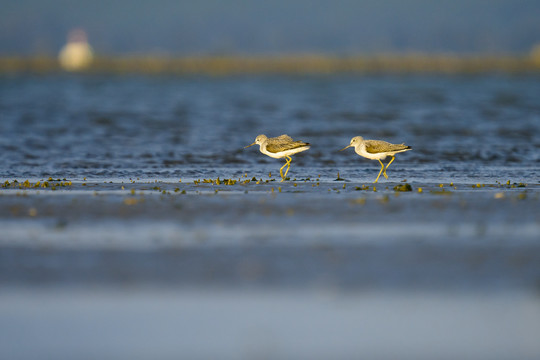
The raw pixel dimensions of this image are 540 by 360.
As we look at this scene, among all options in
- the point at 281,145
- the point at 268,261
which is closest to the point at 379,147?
the point at 281,145

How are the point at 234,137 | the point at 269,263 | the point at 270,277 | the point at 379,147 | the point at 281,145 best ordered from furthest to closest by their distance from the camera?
1. the point at 234,137
2. the point at 281,145
3. the point at 379,147
4. the point at 269,263
5. the point at 270,277

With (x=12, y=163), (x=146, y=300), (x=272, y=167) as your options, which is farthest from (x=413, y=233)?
(x=12, y=163)

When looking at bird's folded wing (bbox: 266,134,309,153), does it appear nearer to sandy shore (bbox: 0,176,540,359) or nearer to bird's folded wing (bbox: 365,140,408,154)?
bird's folded wing (bbox: 365,140,408,154)

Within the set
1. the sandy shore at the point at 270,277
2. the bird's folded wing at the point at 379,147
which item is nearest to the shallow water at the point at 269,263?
the sandy shore at the point at 270,277

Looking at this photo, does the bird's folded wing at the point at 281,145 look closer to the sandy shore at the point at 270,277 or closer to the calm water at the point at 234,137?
the calm water at the point at 234,137

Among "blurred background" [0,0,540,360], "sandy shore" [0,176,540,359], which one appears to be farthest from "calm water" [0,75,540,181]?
"sandy shore" [0,176,540,359]

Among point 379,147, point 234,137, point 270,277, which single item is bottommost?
point 270,277

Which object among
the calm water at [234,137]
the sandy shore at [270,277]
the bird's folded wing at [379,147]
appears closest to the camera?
the sandy shore at [270,277]

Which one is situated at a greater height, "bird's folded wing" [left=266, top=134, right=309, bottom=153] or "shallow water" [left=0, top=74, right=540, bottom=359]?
"bird's folded wing" [left=266, top=134, right=309, bottom=153]

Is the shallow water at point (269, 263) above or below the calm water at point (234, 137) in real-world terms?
below

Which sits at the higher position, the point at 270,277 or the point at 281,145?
the point at 281,145

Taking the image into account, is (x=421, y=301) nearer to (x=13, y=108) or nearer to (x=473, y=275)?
(x=473, y=275)

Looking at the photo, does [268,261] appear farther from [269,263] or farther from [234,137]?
[234,137]

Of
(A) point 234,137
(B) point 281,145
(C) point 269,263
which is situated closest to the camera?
(C) point 269,263
